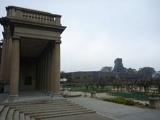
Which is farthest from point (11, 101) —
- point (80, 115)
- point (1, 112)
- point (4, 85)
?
point (4, 85)

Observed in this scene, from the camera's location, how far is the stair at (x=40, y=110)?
40.6 ft

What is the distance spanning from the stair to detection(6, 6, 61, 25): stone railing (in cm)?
858

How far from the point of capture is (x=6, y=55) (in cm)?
2720

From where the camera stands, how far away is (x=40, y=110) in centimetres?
1404

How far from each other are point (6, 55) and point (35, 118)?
709 inches

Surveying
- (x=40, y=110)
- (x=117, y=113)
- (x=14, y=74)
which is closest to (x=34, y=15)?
(x=14, y=74)

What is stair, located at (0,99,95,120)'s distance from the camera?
12390 mm

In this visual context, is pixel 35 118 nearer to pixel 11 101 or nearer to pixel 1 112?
pixel 1 112

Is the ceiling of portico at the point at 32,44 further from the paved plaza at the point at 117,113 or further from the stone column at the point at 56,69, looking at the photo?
the paved plaza at the point at 117,113

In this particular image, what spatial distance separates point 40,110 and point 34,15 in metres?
9.80

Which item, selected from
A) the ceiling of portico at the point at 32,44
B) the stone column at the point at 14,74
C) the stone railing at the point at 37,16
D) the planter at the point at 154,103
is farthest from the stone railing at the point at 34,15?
the planter at the point at 154,103

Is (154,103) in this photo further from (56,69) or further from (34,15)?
(34,15)

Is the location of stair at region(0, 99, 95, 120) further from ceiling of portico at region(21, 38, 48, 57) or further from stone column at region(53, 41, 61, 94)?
ceiling of portico at region(21, 38, 48, 57)

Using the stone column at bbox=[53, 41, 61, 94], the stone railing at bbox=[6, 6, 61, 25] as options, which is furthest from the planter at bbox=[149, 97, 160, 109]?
the stone railing at bbox=[6, 6, 61, 25]
